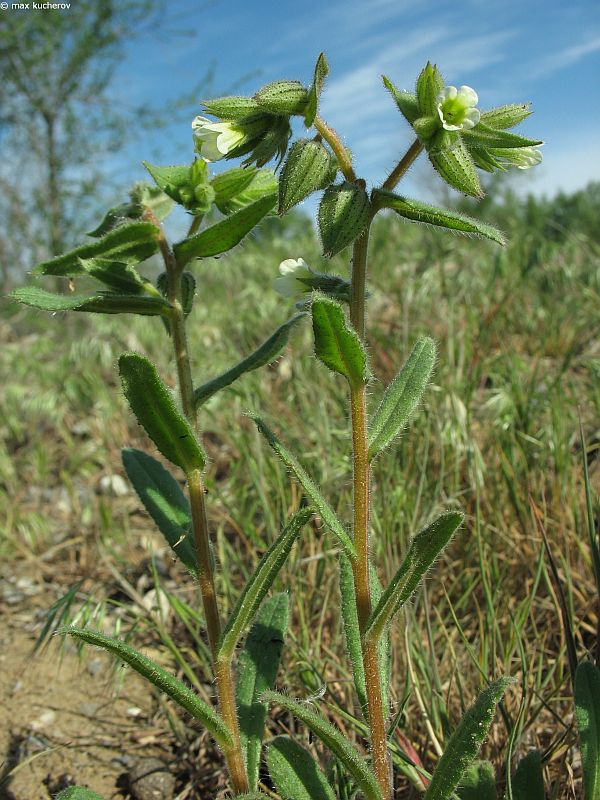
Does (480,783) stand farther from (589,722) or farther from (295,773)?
(295,773)

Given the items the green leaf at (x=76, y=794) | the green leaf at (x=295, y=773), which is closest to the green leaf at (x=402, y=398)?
the green leaf at (x=295, y=773)

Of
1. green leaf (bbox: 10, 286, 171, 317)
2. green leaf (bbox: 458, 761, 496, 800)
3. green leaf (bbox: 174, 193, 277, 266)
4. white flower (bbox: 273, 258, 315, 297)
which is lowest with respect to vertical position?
green leaf (bbox: 458, 761, 496, 800)

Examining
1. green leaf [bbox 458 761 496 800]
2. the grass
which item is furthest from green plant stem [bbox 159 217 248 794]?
green leaf [bbox 458 761 496 800]

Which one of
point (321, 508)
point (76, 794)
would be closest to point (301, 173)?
point (321, 508)

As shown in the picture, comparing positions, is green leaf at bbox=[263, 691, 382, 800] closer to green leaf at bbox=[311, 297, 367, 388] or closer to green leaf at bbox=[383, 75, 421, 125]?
green leaf at bbox=[311, 297, 367, 388]

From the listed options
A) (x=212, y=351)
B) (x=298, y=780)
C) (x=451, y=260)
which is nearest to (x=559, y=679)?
(x=298, y=780)

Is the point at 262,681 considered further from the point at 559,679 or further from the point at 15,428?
the point at 15,428
